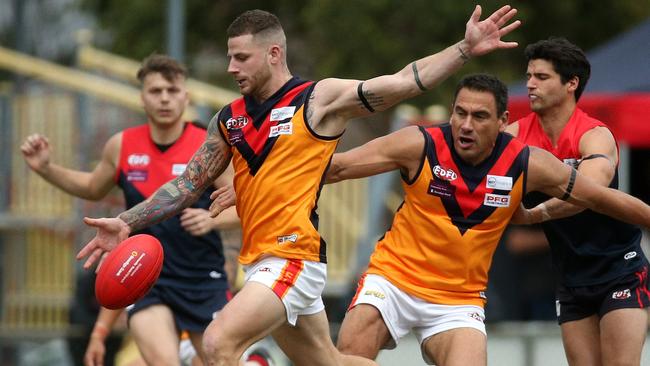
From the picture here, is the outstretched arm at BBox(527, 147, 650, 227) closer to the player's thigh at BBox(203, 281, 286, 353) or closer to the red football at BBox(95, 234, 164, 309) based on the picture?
the player's thigh at BBox(203, 281, 286, 353)

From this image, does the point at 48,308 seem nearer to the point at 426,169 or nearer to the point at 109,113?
the point at 109,113

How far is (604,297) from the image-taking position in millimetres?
8281

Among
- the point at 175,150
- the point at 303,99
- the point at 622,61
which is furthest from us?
the point at 622,61

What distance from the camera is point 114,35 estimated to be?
2045 cm

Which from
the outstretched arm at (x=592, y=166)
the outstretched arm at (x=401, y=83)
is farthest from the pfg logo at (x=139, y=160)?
the outstretched arm at (x=592, y=166)

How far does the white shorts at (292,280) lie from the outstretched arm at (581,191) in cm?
146


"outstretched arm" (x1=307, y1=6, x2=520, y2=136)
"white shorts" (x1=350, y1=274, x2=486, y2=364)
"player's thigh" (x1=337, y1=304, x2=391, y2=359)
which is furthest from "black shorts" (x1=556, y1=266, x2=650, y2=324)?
"outstretched arm" (x1=307, y1=6, x2=520, y2=136)

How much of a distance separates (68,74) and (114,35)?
422cm

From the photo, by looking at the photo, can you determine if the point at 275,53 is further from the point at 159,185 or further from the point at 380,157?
the point at 159,185

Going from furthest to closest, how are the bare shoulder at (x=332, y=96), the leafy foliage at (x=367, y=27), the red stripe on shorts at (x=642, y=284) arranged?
the leafy foliage at (x=367, y=27) < the red stripe on shorts at (x=642, y=284) < the bare shoulder at (x=332, y=96)

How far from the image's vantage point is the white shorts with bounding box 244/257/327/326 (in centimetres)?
723

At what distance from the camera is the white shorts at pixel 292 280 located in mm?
7230

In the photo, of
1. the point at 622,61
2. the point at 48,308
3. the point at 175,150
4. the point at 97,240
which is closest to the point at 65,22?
the point at 48,308

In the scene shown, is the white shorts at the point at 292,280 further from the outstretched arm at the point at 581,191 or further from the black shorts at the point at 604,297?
the black shorts at the point at 604,297
